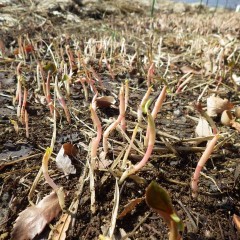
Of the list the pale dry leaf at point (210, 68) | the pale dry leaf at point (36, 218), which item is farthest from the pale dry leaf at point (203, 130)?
the pale dry leaf at point (210, 68)

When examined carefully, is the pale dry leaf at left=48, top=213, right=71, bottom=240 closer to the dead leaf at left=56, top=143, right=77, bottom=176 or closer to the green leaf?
the dead leaf at left=56, top=143, right=77, bottom=176

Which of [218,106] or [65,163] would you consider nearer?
[65,163]

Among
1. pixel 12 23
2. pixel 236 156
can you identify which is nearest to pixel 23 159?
pixel 236 156

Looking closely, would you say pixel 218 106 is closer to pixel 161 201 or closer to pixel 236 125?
pixel 236 125

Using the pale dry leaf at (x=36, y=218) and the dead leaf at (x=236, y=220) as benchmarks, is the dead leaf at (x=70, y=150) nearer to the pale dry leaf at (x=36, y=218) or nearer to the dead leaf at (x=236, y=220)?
the pale dry leaf at (x=36, y=218)

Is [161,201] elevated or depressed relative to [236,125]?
elevated

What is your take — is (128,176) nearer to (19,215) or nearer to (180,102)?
(19,215)

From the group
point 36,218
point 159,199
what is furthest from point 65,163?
point 159,199
